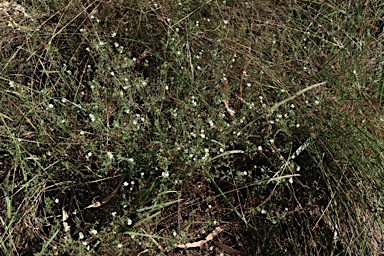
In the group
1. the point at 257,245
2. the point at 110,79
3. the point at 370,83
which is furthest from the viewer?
the point at 370,83

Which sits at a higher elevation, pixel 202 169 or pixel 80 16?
pixel 80 16

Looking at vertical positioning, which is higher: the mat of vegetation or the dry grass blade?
the mat of vegetation

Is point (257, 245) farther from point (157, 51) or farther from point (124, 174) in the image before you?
point (157, 51)

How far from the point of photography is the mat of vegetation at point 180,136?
2.41 metres

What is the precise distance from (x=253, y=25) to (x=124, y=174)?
4.26ft

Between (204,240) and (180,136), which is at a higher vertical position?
(180,136)

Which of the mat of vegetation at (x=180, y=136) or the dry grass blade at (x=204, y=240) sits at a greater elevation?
the mat of vegetation at (x=180, y=136)

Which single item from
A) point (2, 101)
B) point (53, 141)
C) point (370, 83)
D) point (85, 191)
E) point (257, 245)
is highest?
point (2, 101)

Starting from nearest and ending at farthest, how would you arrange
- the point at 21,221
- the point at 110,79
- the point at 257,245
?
the point at 21,221 → the point at 257,245 → the point at 110,79

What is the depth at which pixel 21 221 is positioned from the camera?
234 cm

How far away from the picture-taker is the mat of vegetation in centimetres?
241

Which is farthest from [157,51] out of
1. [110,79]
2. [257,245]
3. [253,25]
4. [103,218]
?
[257,245]

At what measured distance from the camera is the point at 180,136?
8.19 ft

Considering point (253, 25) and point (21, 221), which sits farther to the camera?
point (253, 25)
